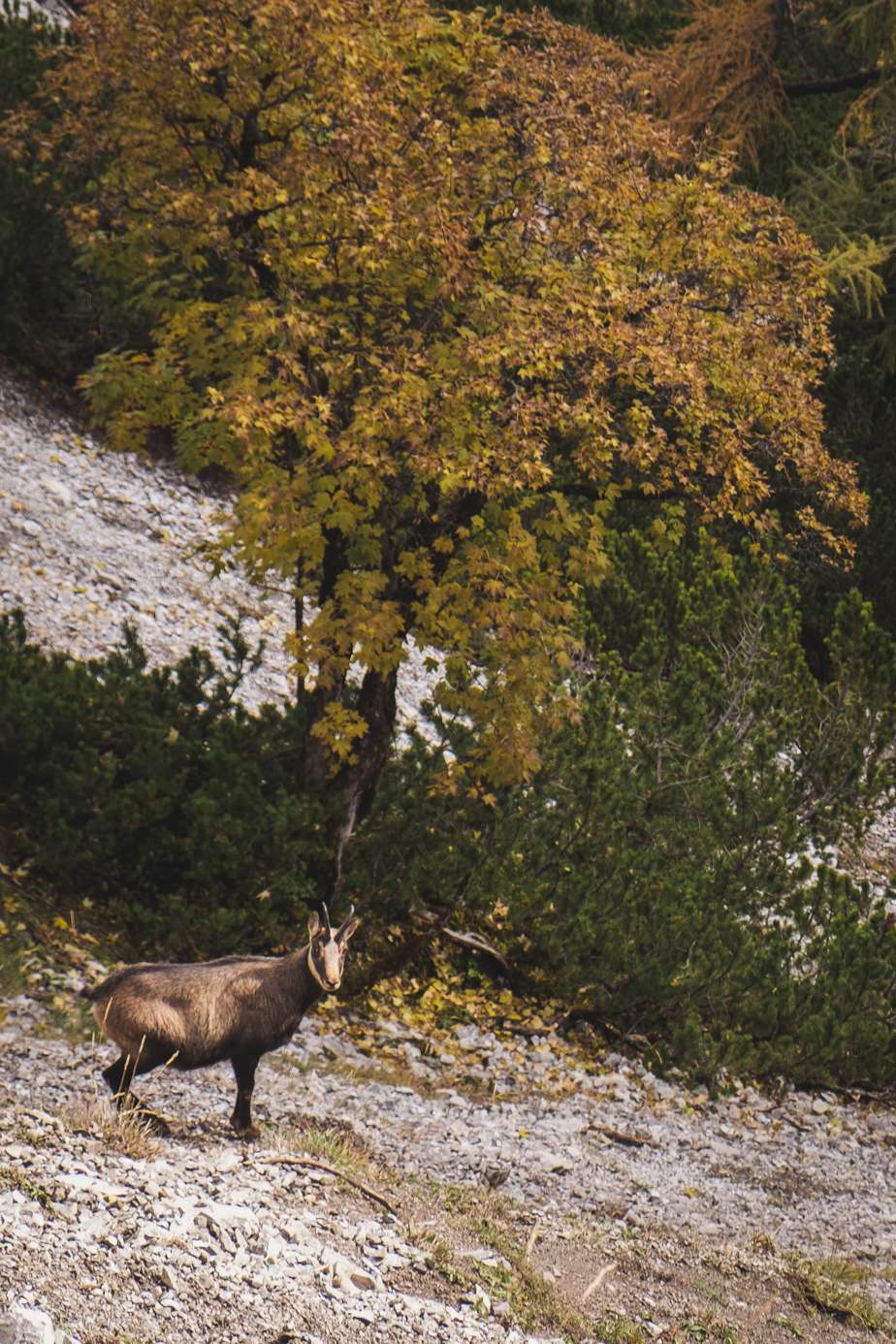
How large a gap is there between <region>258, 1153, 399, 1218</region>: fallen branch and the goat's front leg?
0.18m

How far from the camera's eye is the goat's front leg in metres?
5.64

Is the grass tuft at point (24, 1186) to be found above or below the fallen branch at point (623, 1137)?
above

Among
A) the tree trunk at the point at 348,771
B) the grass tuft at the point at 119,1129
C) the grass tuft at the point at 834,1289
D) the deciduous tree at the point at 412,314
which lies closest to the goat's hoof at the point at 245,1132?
the grass tuft at the point at 119,1129

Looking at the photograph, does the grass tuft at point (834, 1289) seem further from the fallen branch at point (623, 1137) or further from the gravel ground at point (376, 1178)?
the fallen branch at point (623, 1137)

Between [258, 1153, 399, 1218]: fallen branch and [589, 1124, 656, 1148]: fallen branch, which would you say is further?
[589, 1124, 656, 1148]: fallen branch

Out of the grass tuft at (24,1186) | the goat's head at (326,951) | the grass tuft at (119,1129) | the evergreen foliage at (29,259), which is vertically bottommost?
the grass tuft at (119,1129)

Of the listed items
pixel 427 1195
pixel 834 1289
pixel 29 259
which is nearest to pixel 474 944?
pixel 834 1289

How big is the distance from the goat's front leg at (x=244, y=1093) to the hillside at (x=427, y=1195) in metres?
0.07

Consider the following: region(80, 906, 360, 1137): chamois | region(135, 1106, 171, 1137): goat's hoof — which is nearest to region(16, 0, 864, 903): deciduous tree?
region(80, 906, 360, 1137): chamois

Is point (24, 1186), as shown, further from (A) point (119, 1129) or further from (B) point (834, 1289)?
(B) point (834, 1289)

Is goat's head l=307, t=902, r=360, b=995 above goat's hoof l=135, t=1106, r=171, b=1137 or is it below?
above

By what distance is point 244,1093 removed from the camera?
5.71 metres

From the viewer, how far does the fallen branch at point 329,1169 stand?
559 cm

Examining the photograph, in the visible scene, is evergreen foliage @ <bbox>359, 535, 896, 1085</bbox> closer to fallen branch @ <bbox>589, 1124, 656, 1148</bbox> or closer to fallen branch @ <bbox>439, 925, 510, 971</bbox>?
fallen branch @ <bbox>439, 925, 510, 971</bbox>
